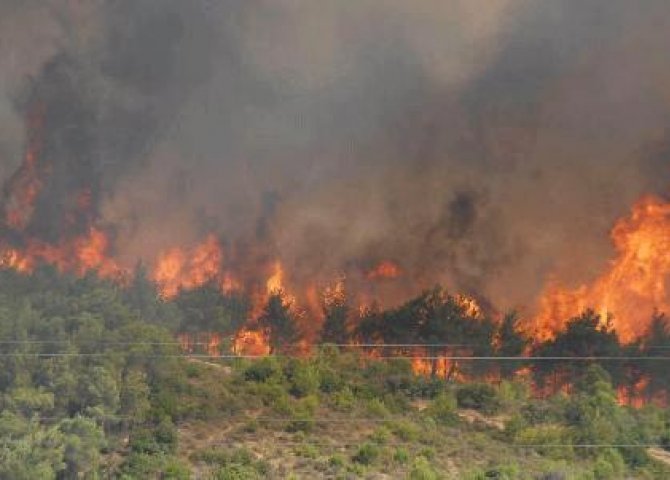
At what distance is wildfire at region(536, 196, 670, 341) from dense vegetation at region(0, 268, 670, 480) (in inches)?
75.5

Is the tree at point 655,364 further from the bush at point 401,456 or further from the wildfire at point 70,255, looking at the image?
the wildfire at point 70,255

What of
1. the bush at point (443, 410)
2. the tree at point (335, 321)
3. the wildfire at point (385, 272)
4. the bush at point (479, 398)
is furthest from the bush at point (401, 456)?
the wildfire at point (385, 272)

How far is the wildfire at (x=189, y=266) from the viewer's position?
56.0m

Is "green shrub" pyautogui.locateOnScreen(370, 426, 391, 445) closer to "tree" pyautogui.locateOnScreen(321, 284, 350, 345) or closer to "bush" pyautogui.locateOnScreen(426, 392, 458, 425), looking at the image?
"bush" pyautogui.locateOnScreen(426, 392, 458, 425)

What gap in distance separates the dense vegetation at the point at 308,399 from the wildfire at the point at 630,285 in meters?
1.92

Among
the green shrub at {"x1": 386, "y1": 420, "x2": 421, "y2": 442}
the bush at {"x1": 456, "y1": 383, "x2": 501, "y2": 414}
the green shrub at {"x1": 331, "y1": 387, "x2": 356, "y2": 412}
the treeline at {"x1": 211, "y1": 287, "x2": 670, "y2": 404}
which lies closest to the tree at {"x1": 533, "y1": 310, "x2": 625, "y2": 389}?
the treeline at {"x1": 211, "y1": 287, "x2": 670, "y2": 404}

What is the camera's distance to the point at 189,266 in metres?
58.2

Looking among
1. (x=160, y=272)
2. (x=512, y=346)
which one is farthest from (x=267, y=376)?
(x=160, y=272)

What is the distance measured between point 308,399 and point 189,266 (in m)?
23.6

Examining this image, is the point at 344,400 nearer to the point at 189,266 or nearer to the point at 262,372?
the point at 262,372

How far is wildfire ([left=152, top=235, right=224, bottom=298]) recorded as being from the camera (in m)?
56.0

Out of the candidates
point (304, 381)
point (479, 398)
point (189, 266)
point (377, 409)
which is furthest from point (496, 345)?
point (189, 266)

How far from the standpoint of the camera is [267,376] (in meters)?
39.9

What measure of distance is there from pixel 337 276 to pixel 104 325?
1996cm
